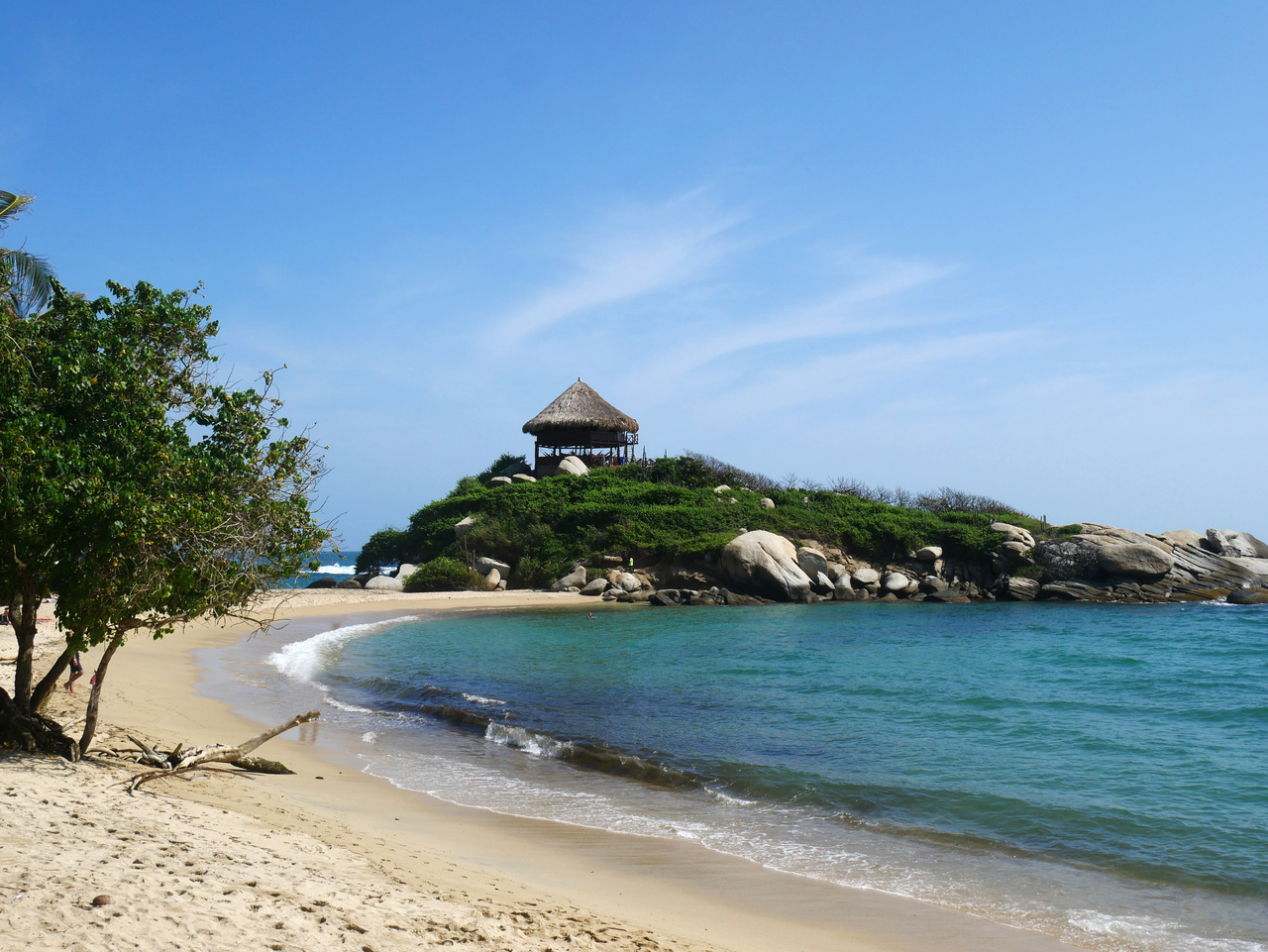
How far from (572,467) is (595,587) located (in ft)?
40.9

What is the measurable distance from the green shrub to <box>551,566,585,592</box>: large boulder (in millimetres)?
3799

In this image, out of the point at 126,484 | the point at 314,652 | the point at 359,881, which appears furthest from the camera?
the point at 314,652

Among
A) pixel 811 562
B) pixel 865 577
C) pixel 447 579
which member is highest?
pixel 811 562

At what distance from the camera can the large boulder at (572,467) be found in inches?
1854

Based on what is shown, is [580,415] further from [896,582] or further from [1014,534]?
[1014,534]

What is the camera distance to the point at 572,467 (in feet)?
156

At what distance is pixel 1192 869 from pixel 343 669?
16.0 meters

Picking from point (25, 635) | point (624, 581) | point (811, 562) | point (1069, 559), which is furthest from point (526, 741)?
point (1069, 559)

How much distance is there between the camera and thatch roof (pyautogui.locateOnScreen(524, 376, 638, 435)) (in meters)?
49.1

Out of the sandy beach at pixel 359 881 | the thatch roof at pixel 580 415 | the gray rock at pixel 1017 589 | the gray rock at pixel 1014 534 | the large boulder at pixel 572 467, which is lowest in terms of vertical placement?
the sandy beach at pixel 359 881

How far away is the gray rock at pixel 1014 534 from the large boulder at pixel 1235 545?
27.9 feet

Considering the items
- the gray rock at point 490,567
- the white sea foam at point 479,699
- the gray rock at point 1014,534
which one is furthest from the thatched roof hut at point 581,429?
the white sea foam at point 479,699

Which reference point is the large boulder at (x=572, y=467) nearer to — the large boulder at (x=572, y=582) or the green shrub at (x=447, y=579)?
the large boulder at (x=572, y=582)

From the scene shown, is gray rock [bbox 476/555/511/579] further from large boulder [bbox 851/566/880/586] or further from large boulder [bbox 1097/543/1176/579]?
large boulder [bbox 1097/543/1176/579]
